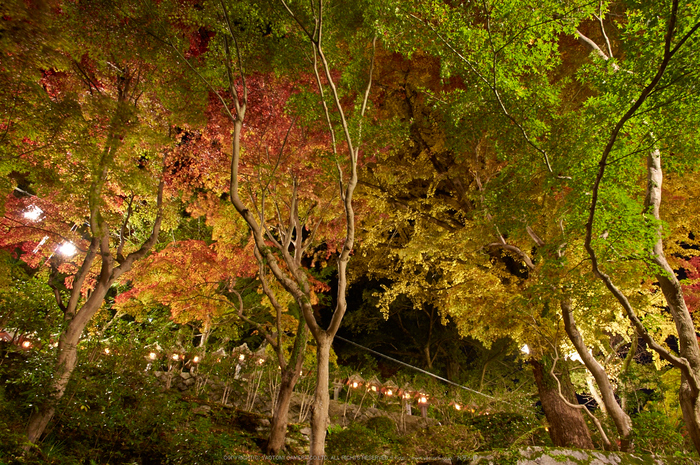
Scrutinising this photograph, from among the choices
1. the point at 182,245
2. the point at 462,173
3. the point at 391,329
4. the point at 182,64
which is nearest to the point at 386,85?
the point at 462,173

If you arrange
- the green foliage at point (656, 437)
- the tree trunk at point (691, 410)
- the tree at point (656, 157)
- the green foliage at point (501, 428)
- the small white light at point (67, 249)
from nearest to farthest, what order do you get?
the tree at point (656, 157)
the tree trunk at point (691, 410)
the green foliage at point (656, 437)
the green foliage at point (501, 428)
the small white light at point (67, 249)

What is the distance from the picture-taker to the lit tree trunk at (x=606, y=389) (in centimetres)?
536

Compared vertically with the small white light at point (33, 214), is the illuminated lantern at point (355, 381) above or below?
below

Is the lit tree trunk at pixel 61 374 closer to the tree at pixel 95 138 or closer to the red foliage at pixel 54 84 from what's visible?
the tree at pixel 95 138

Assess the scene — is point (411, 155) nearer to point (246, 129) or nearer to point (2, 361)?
point (246, 129)

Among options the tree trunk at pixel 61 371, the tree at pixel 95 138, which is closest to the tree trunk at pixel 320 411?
the tree trunk at pixel 61 371

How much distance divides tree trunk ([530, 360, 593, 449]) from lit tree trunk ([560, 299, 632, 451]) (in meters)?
1.22

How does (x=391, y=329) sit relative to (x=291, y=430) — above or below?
above

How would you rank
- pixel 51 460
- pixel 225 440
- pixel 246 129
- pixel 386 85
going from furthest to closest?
pixel 386 85 < pixel 246 129 < pixel 225 440 < pixel 51 460

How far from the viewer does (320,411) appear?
388cm

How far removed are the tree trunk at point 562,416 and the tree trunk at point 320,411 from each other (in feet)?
18.5

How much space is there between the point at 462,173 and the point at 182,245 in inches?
311

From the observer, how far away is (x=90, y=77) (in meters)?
5.82

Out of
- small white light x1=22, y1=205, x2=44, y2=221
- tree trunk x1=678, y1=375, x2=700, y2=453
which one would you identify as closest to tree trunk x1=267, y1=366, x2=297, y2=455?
tree trunk x1=678, y1=375, x2=700, y2=453
